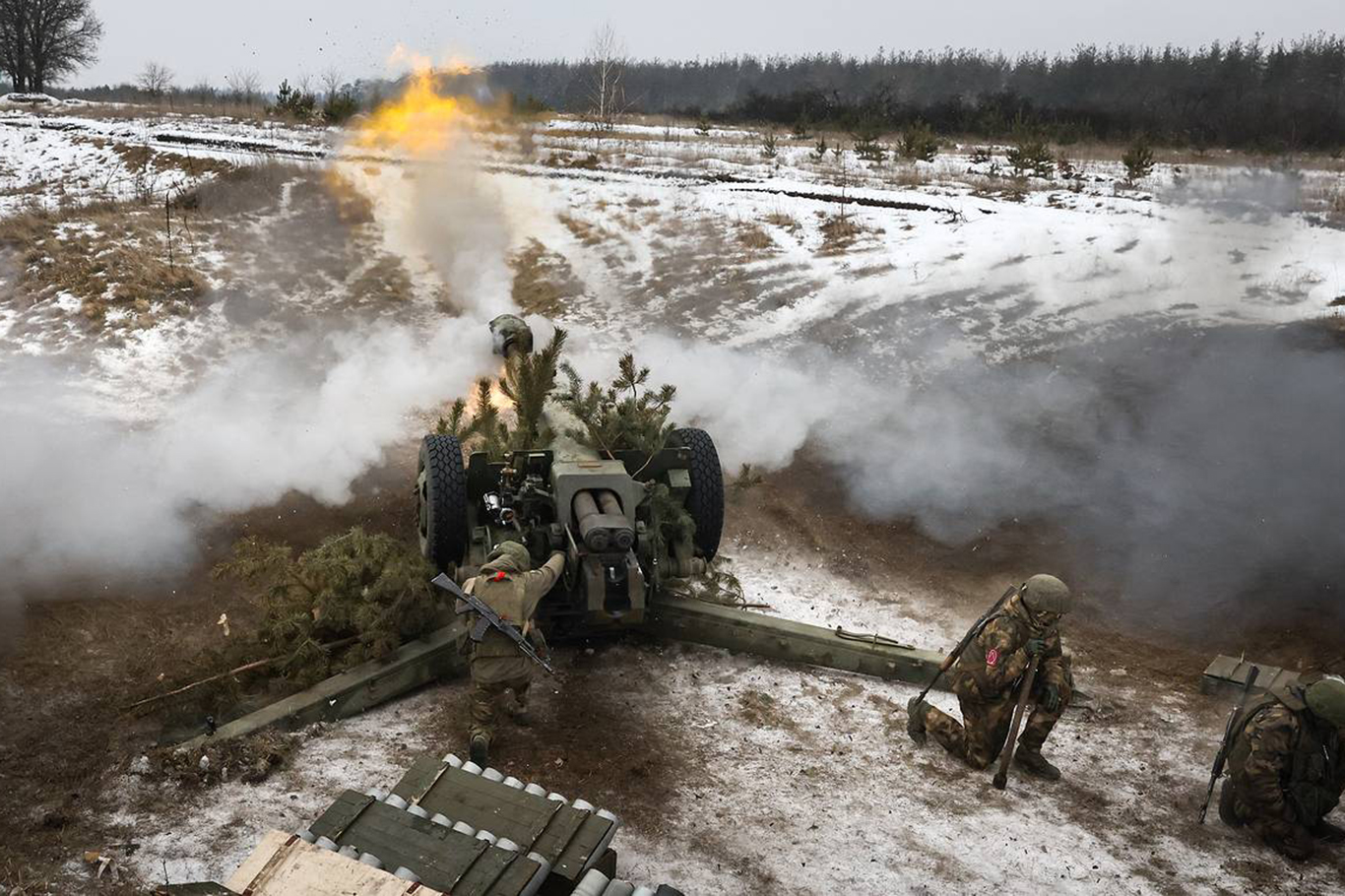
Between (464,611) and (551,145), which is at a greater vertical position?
(551,145)

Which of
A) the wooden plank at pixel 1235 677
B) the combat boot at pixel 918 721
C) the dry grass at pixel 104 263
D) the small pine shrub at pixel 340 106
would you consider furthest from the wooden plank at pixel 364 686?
the small pine shrub at pixel 340 106

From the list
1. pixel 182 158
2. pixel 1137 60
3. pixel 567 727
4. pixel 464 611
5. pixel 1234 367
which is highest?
pixel 1137 60

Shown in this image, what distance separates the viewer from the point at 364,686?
7.18m

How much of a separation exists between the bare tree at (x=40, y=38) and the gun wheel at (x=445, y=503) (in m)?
46.4

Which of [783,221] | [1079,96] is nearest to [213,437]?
[783,221]

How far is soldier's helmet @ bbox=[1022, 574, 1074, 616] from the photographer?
21.6 feet

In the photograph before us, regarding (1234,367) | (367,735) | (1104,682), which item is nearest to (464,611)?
(367,735)

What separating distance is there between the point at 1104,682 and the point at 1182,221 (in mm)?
9690

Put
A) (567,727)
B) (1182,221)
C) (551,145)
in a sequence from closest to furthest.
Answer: (567,727), (1182,221), (551,145)

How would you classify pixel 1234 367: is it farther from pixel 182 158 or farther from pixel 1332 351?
pixel 182 158

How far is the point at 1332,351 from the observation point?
12.9 m

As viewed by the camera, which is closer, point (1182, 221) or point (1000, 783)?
point (1000, 783)

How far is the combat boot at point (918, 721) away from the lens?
7086 millimetres

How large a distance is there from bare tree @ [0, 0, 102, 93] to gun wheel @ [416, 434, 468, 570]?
46.4 m
